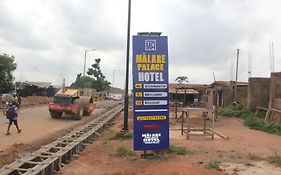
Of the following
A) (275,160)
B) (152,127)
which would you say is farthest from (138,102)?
(275,160)

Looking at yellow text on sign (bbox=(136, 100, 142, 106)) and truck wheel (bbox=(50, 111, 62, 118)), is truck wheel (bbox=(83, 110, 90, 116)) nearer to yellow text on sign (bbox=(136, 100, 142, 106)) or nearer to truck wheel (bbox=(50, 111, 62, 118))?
truck wheel (bbox=(50, 111, 62, 118))

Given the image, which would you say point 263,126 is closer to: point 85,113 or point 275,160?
point 275,160

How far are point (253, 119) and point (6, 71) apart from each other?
2341cm

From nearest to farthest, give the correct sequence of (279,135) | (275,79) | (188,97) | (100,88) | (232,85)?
(279,135), (275,79), (232,85), (188,97), (100,88)

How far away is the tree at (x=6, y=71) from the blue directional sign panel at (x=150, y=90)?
2899cm

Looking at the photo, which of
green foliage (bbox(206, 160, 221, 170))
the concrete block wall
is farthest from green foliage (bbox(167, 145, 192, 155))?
the concrete block wall

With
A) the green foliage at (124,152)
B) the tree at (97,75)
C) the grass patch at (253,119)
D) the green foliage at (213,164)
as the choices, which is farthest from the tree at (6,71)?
the tree at (97,75)

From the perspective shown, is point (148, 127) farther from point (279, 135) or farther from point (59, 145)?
point (279, 135)

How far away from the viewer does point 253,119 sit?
2700cm

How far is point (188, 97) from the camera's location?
6050 cm

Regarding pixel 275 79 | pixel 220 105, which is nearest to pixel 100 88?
pixel 220 105

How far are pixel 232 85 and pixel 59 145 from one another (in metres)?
29.9

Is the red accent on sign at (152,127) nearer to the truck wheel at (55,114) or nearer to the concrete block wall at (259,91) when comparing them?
the truck wheel at (55,114)

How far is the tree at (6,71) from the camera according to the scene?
129 ft
